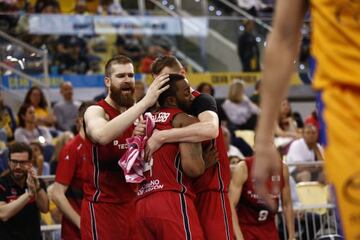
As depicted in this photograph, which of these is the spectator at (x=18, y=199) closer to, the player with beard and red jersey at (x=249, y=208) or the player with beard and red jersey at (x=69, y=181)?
the player with beard and red jersey at (x=69, y=181)

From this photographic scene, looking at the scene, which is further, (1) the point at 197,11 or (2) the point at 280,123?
(1) the point at 197,11

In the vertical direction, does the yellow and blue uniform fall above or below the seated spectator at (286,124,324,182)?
above

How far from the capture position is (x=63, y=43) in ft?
57.9

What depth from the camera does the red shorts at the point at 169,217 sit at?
719 cm

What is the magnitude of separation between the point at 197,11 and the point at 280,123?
14.5 ft

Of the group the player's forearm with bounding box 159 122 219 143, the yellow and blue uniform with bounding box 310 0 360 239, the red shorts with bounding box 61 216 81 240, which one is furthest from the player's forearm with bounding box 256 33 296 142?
the red shorts with bounding box 61 216 81 240

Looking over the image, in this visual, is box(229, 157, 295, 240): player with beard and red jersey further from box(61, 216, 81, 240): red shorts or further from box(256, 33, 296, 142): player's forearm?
box(256, 33, 296, 142): player's forearm

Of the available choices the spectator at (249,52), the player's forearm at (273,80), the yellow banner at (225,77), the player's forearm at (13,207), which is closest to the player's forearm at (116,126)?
the player's forearm at (13,207)

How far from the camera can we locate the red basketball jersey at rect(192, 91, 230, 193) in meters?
7.73

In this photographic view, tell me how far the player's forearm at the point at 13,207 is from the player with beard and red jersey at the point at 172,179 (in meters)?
2.37

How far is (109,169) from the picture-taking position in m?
8.06

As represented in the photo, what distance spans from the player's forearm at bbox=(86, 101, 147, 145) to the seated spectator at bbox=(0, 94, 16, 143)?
669 centimetres

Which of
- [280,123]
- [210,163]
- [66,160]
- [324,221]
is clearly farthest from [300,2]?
[280,123]

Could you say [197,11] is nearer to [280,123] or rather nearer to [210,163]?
[280,123]
